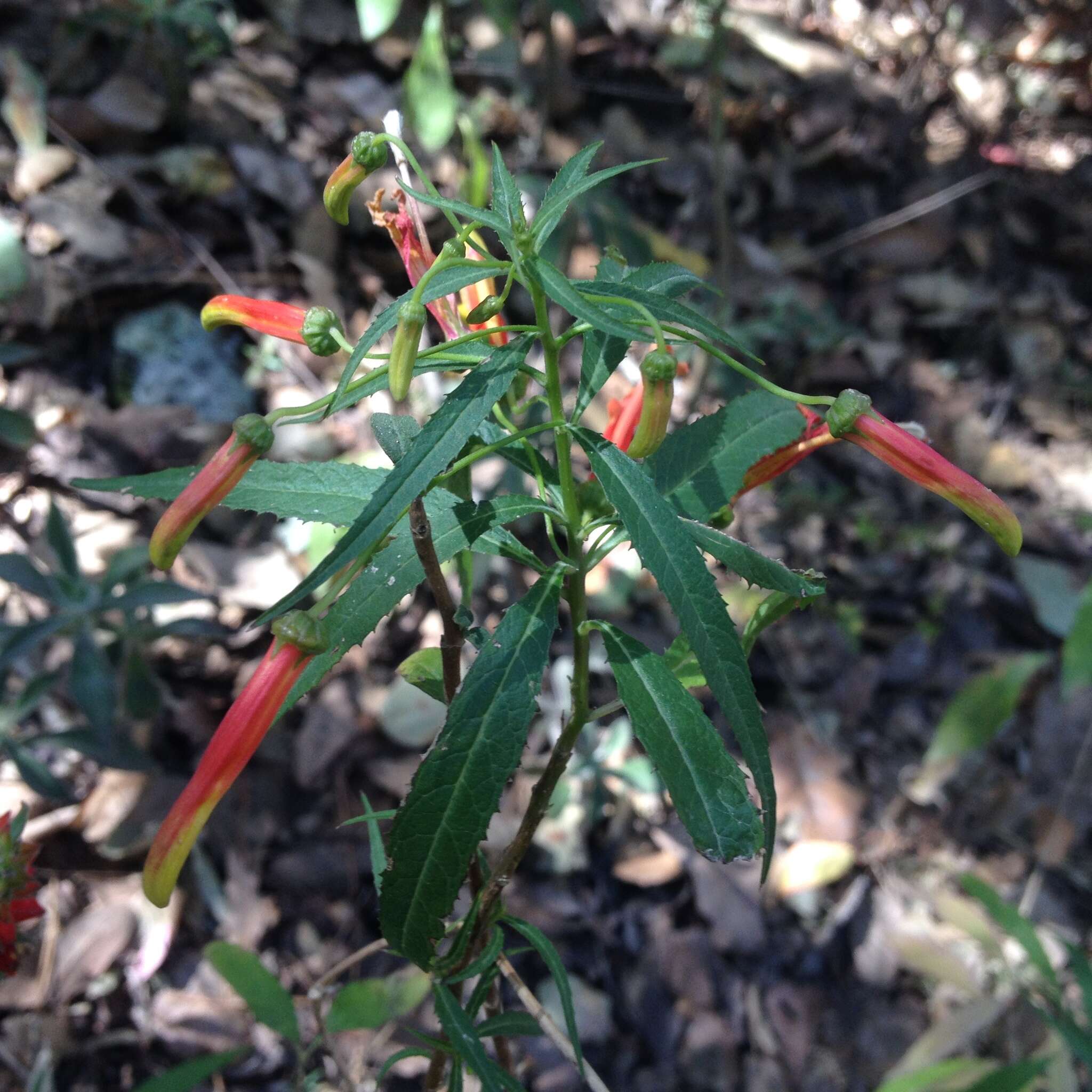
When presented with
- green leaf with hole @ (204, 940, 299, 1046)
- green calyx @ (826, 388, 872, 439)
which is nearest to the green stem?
green calyx @ (826, 388, 872, 439)

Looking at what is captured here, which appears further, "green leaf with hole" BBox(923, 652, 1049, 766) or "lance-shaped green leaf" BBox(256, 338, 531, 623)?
"green leaf with hole" BBox(923, 652, 1049, 766)

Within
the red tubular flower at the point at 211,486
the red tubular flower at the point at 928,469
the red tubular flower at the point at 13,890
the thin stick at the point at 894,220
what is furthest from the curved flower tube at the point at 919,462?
the thin stick at the point at 894,220

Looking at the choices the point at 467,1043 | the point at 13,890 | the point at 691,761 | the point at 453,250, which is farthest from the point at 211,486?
the point at 13,890

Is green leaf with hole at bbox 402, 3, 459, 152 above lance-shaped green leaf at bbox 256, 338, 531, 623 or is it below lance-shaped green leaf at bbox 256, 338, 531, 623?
above

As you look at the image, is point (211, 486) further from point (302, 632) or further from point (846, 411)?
point (846, 411)

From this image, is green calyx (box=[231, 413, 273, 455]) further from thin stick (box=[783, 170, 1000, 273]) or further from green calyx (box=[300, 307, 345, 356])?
thin stick (box=[783, 170, 1000, 273])

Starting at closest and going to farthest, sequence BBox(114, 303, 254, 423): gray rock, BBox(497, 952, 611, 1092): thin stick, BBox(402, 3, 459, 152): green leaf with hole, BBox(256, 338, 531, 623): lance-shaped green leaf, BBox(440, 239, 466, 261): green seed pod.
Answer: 1. BBox(256, 338, 531, 623): lance-shaped green leaf
2. BBox(440, 239, 466, 261): green seed pod
3. BBox(497, 952, 611, 1092): thin stick
4. BBox(114, 303, 254, 423): gray rock
5. BBox(402, 3, 459, 152): green leaf with hole
